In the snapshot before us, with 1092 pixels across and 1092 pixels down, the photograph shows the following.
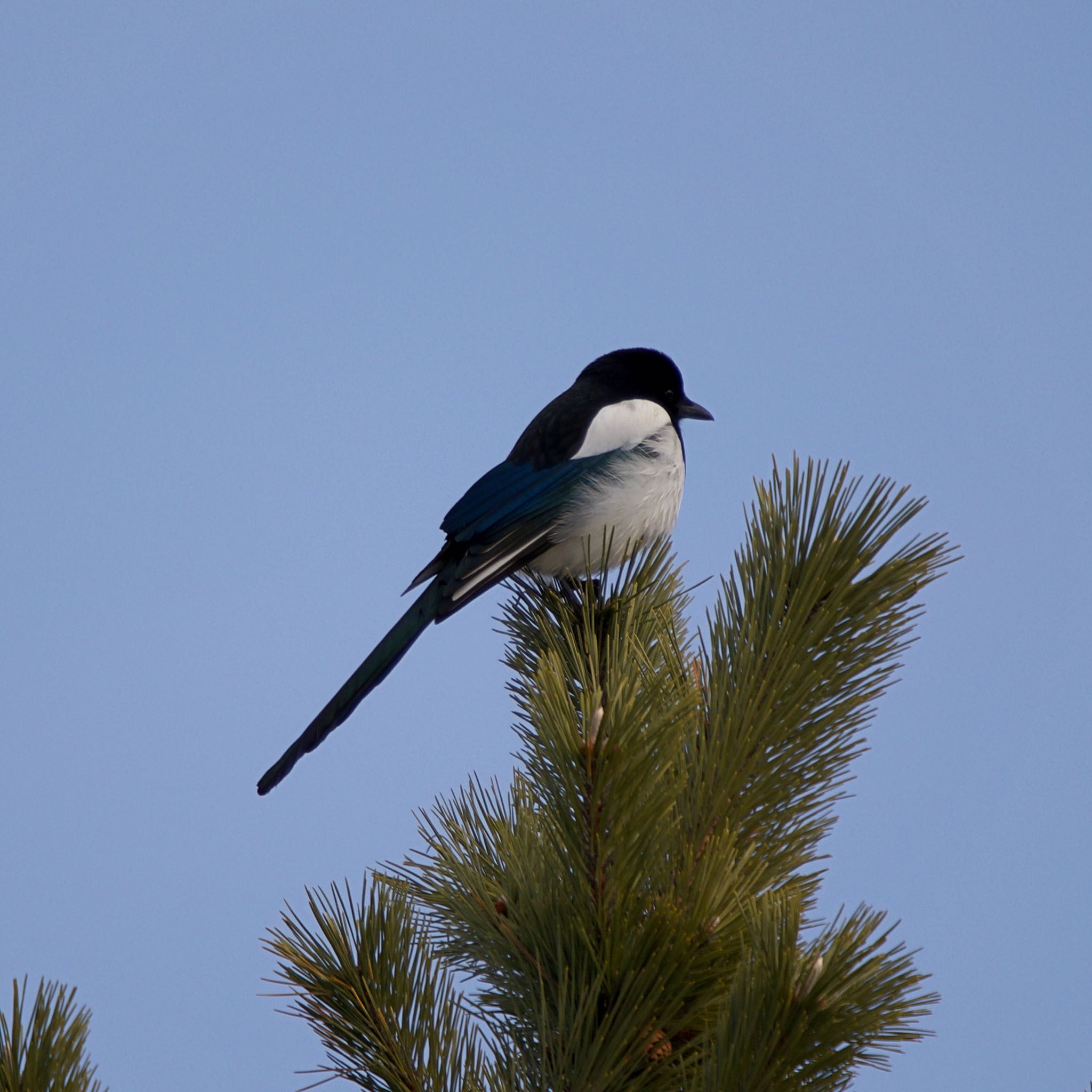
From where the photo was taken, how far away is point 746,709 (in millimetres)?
1373

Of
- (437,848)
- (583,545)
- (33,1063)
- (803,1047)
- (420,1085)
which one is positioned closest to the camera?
(803,1047)

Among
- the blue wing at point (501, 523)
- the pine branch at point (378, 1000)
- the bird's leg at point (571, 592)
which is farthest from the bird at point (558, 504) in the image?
the pine branch at point (378, 1000)

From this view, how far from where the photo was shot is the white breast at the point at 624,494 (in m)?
3.12

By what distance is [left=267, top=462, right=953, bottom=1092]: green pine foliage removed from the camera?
1134 millimetres

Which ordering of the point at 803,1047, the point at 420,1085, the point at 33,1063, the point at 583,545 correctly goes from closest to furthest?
the point at 803,1047 → the point at 33,1063 → the point at 420,1085 → the point at 583,545

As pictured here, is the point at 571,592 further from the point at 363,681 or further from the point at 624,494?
the point at 624,494

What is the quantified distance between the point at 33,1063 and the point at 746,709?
0.90 meters

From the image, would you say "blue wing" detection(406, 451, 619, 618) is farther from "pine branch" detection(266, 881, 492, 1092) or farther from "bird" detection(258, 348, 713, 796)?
"pine branch" detection(266, 881, 492, 1092)

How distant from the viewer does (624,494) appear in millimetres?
3193

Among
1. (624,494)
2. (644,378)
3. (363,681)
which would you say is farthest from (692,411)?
(363,681)

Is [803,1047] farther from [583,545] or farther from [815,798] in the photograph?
[583,545]

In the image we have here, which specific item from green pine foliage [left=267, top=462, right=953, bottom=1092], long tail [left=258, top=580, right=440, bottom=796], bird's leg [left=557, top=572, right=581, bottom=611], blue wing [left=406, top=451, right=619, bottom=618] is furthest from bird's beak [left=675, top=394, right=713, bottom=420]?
green pine foliage [left=267, top=462, right=953, bottom=1092]

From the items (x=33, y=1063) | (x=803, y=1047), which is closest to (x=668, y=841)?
(x=803, y=1047)

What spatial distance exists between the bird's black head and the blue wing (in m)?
0.61
